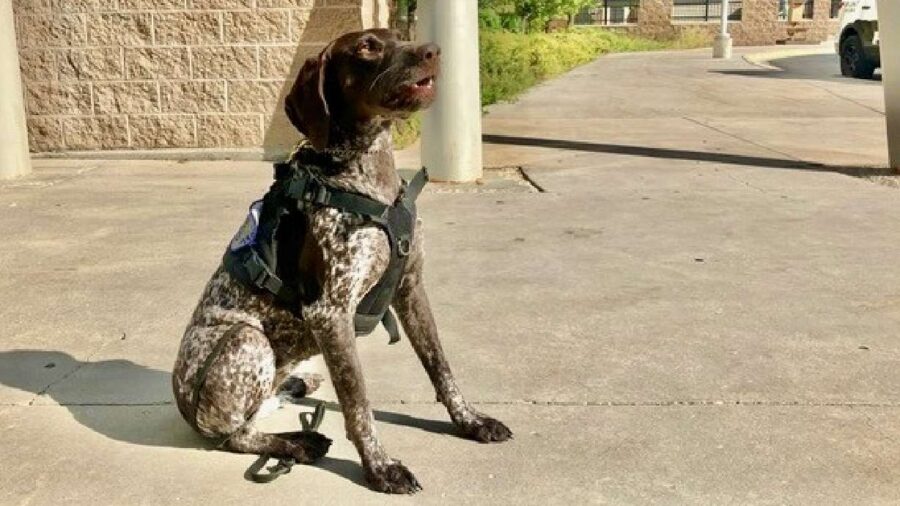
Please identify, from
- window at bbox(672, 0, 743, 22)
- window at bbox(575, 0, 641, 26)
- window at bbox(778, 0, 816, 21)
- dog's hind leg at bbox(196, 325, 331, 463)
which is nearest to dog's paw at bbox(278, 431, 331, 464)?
dog's hind leg at bbox(196, 325, 331, 463)

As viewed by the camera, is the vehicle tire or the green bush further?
the vehicle tire

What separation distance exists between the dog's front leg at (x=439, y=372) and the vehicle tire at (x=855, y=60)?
21.3 m

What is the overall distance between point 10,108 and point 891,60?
27.9ft

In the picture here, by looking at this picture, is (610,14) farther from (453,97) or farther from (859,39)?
(453,97)

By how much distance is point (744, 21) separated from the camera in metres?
50.3

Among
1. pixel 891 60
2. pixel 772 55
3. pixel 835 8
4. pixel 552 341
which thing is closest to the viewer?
pixel 552 341

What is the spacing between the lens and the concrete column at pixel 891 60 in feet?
30.4

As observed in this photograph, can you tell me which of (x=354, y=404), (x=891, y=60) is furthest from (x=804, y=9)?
(x=354, y=404)

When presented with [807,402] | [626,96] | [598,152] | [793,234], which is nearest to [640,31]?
[626,96]

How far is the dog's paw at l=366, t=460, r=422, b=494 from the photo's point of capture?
129 inches

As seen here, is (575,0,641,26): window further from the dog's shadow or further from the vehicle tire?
the dog's shadow

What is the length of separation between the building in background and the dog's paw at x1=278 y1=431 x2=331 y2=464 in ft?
161

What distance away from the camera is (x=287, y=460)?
137 inches

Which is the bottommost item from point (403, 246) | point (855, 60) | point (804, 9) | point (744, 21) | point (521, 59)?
point (855, 60)
